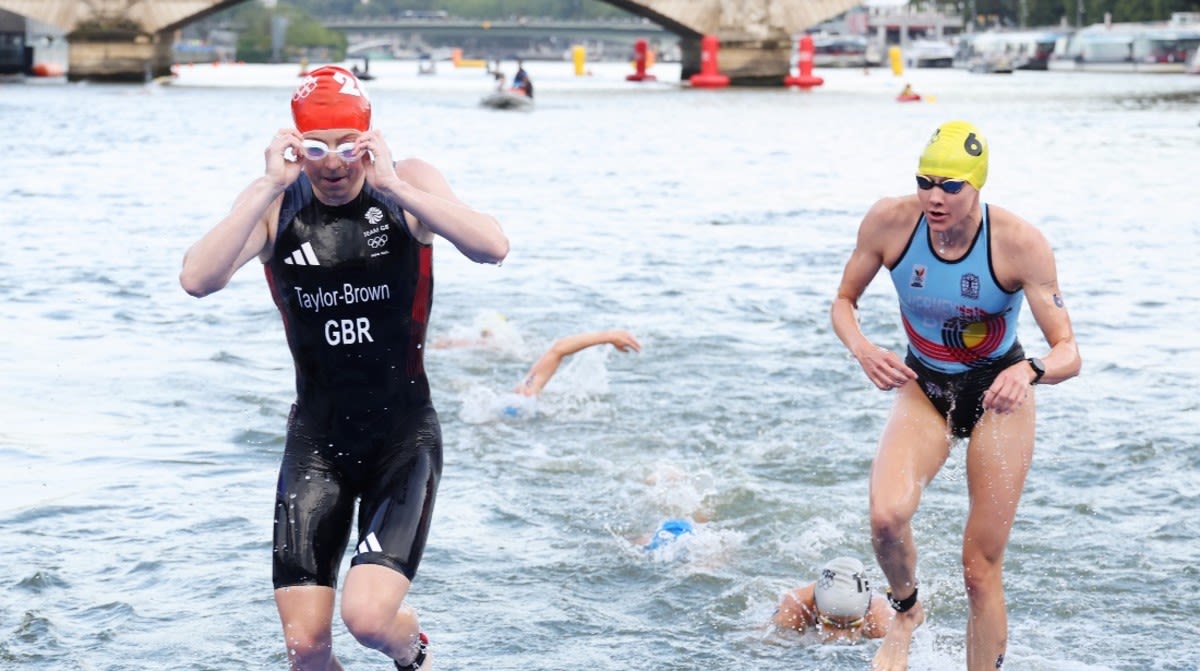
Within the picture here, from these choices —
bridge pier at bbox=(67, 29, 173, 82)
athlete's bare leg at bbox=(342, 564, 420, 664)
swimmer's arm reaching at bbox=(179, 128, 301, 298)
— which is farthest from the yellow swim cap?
bridge pier at bbox=(67, 29, 173, 82)

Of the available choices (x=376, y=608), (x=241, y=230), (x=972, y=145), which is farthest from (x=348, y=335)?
(x=972, y=145)

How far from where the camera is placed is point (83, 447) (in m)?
12.1

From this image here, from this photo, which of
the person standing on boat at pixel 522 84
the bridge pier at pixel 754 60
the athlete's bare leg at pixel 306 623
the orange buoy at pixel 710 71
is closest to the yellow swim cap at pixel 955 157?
the athlete's bare leg at pixel 306 623

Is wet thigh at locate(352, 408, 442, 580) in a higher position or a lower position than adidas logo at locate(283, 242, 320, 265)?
lower

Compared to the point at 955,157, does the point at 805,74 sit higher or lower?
higher

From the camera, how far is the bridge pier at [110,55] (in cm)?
7725

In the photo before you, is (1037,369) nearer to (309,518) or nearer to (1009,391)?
(1009,391)

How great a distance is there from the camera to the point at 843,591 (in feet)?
27.5

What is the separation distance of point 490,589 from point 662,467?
2.37 metres

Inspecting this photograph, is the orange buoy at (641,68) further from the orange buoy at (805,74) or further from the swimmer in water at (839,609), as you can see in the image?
the swimmer in water at (839,609)

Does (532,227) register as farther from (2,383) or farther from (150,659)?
(150,659)

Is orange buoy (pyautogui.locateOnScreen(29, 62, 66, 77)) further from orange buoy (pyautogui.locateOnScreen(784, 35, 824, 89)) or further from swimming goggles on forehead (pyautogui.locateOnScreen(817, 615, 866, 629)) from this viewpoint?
swimming goggles on forehead (pyautogui.locateOnScreen(817, 615, 866, 629))

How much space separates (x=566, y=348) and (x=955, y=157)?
585cm

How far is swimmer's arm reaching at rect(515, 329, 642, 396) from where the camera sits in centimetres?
1138
